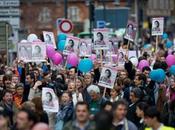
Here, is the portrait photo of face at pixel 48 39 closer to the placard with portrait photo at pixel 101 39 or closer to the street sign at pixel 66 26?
the placard with portrait photo at pixel 101 39

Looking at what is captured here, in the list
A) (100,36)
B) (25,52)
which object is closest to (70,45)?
(100,36)

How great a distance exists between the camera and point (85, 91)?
17688 millimetres

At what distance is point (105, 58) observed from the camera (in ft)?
78.3

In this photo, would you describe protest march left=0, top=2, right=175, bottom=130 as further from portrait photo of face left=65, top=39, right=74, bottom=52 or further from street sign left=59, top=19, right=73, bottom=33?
street sign left=59, top=19, right=73, bottom=33

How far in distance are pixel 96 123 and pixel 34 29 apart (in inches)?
3006

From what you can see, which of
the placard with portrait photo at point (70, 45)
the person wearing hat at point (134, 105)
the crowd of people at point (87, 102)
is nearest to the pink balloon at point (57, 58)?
the placard with portrait photo at point (70, 45)

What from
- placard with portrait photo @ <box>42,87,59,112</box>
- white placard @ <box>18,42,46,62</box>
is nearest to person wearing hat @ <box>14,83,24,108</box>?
placard with portrait photo @ <box>42,87,59,112</box>

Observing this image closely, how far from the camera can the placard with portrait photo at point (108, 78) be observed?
18281mm

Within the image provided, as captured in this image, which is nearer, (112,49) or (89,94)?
(89,94)

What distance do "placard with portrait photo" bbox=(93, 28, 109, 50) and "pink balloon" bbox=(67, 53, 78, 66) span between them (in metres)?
0.50

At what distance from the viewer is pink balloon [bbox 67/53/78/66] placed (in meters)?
23.0

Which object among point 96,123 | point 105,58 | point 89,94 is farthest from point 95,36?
point 96,123

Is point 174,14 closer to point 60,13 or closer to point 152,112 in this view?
point 60,13

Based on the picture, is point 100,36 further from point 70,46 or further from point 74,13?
point 74,13
